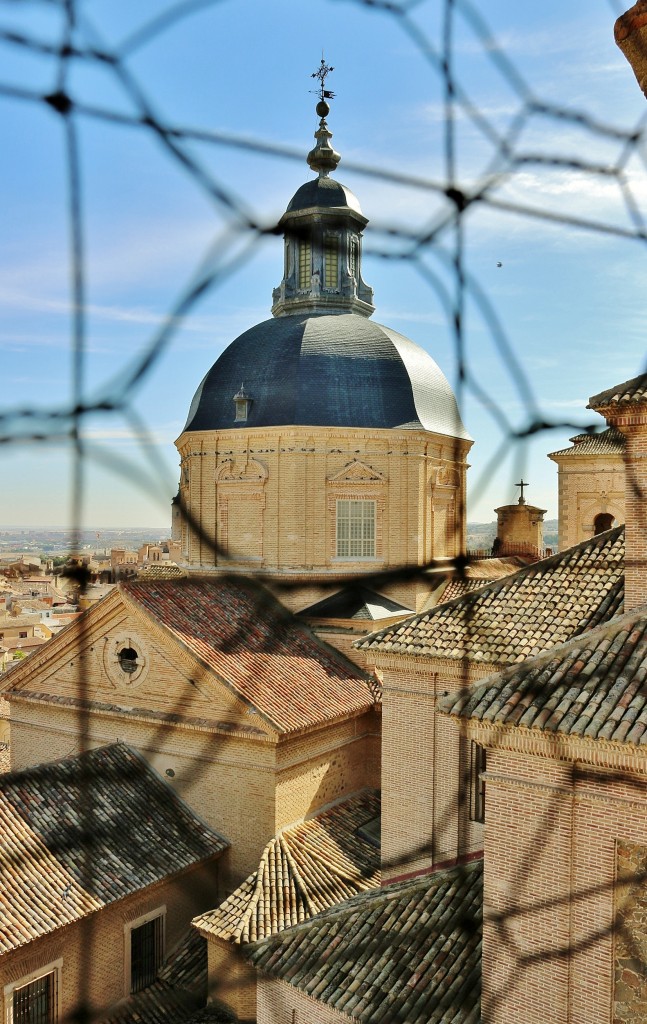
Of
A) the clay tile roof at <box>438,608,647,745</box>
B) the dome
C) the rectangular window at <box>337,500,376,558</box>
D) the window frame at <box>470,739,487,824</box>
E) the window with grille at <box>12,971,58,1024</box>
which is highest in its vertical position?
the dome

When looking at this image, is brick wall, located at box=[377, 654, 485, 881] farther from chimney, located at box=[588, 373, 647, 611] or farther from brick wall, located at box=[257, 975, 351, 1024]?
chimney, located at box=[588, 373, 647, 611]

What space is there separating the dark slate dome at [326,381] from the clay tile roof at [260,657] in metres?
3.05

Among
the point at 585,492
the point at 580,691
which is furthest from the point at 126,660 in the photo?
the point at 585,492

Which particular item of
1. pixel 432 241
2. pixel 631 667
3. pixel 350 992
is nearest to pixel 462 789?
pixel 350 992

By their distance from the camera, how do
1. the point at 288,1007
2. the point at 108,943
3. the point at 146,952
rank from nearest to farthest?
the point at 288,1007, the point at 108,943, the point at 146,952

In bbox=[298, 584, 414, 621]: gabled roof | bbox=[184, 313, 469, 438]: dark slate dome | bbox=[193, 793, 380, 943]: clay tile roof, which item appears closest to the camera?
bbox=[193, 793, 380, 943]: clay tile roof

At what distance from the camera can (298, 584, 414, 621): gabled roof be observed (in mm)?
10570

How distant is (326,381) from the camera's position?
11.7 m

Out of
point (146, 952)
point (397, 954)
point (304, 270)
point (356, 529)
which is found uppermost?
point (304, 270)

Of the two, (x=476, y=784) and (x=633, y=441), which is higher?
(x=633, y=441)

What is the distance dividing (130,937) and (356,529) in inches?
234

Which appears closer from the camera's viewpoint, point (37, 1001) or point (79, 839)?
point (37, 1001)

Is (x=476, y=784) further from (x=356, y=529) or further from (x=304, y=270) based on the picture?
(x=304, y=270)

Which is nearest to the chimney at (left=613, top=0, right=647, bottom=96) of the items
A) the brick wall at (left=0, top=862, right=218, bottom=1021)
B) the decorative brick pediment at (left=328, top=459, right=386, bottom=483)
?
the brick wall at (left=0, top=862, right=218, bottom=1021)
